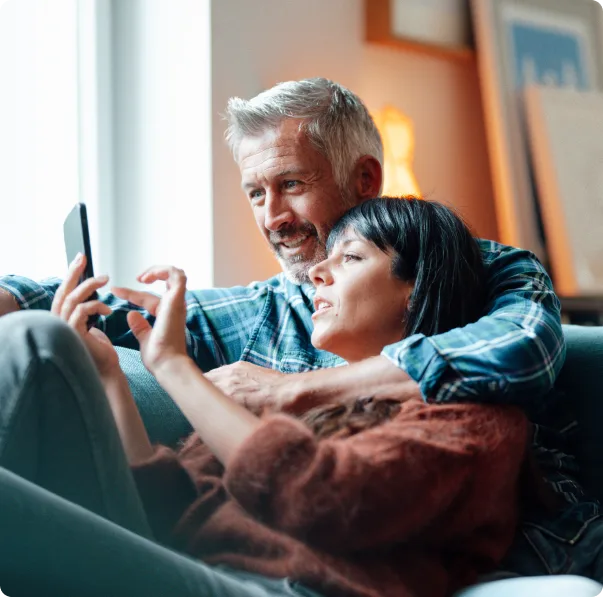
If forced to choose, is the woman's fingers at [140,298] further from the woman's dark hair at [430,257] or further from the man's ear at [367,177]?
the man's ear at [367,177]

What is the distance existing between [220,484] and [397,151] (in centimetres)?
156

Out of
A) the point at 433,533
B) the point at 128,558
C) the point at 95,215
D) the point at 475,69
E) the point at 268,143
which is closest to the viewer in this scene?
the point at 128,558

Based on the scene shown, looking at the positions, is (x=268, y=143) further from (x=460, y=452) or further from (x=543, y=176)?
(x=543, y=176)

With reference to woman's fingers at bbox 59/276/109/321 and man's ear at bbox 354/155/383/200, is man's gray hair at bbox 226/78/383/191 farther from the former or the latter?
woman's fingers at bbox 59/276/109/321

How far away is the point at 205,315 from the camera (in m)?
1.17

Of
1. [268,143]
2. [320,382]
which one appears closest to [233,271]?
[268,143]

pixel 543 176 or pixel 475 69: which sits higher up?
pixel 475 69

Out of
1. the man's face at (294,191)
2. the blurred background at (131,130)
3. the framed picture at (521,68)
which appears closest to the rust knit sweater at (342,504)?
the man's face at (294,191)

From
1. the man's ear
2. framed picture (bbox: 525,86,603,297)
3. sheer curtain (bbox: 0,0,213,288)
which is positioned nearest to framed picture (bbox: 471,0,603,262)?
framed picture (bbox: 525,86,603,297)

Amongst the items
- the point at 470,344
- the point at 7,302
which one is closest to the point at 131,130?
the point at 7,302

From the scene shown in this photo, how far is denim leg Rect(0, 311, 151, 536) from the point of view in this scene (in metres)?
0.60

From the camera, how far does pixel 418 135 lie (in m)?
2.28

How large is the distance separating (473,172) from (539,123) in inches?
8.5

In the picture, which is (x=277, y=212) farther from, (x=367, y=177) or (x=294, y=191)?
(x=367, y=177)
